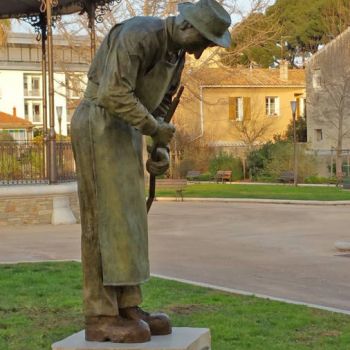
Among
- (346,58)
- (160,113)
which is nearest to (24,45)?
(346,58)

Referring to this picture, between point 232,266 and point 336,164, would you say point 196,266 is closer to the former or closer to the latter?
point 232,266

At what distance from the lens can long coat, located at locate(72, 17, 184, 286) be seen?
4.47 m

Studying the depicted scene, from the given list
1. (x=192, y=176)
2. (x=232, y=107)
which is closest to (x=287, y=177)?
(x=192, y=176)

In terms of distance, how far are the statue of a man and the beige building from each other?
4358 cm

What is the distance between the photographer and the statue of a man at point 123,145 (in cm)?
447

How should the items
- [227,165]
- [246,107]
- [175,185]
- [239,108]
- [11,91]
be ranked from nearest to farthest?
1. [175,185]
2. [227,165]
3. [246,107]
4. [239,108]
5. [11,91]

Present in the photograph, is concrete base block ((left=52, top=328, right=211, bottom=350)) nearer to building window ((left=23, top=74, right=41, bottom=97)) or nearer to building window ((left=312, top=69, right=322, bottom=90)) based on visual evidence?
building window ((left=312, top=69, right=322, bottom=90))

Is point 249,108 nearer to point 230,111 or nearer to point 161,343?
point 230,111

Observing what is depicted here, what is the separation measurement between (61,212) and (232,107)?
34.2 metres

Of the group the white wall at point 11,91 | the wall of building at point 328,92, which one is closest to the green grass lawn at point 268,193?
the wall of building at point 328,92

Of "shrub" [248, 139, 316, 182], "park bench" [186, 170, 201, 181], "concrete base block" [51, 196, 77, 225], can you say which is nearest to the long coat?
"concrete base block" [51, 196, 77, 225]

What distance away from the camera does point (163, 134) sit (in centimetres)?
465

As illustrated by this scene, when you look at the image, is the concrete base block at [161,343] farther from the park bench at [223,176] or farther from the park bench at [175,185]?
the park bench at [223,176]

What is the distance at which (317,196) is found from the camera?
88.5 feet
